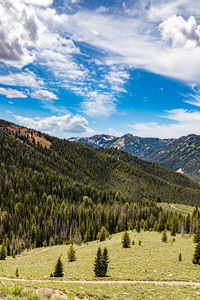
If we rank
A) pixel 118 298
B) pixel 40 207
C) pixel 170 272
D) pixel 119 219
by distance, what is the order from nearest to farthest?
pixel 118 298 < pixel 170 272 < pixel 119 219 < pixel 40 207

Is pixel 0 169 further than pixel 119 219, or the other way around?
pixel 0 169

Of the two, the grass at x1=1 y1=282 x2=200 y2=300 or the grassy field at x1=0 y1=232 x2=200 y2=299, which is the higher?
the grass at x1=1 y1=282 x2=200 y2=300

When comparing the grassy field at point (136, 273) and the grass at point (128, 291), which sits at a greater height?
the grass at point (128, 291)

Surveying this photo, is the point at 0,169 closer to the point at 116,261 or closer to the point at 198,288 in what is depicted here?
the point at 116,261

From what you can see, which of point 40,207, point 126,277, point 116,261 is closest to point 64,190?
point 40,207

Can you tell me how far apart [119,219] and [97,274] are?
98.4m

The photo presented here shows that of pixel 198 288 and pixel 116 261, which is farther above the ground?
pixel 198 288

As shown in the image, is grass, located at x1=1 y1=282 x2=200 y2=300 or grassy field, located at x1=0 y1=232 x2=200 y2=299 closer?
grass, located at x1=1 y1=282 x2=200 y2=300

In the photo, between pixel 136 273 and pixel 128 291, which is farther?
pixel 136 273

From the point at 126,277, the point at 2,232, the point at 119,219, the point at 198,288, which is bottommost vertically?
the point at 2,232

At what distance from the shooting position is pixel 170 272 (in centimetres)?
3484

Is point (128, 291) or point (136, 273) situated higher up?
point (128, 291)

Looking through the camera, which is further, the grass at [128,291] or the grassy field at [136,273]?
the grassy field at [136,273]

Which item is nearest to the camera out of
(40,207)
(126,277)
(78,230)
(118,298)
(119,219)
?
(118,298)
